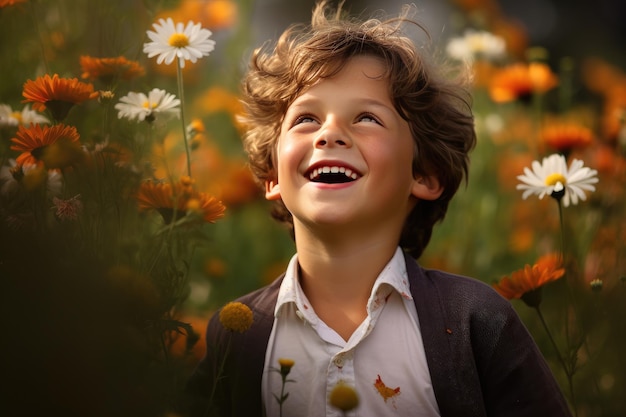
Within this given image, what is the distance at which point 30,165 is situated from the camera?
1509 millimetres

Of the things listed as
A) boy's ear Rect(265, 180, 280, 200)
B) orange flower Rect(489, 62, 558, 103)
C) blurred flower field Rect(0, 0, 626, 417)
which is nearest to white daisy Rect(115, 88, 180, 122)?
blurred flower field Rect(0, 0, 626, 417)

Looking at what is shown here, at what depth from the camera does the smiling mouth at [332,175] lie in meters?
1.58

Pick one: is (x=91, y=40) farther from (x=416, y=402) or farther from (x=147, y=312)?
(x=416, y=402)

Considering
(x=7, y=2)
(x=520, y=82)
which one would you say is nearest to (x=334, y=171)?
(x=7, y=2)

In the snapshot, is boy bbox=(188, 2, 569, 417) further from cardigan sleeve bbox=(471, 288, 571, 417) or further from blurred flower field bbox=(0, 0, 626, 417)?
blurred flower field bbox=(0, 0, 626, 417)

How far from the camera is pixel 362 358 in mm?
1538

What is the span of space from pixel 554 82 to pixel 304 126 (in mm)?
1189

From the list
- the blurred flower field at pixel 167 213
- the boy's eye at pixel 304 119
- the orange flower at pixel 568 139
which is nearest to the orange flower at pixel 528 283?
the blurred flower field at pixel 167 213

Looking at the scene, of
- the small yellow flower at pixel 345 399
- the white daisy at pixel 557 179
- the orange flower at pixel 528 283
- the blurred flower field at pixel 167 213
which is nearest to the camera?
the blurred flower field at pixel 167 213

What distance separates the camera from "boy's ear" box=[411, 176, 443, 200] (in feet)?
5.80

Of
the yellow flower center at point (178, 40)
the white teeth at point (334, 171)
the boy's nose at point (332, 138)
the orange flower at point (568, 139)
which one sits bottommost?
the white teeth at point (334, 171)

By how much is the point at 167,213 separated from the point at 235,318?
216mm

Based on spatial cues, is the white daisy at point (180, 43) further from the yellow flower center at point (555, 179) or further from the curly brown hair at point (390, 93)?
the yellow flower center at point (555, 179)

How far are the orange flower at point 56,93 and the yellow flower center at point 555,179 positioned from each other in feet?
2.90
